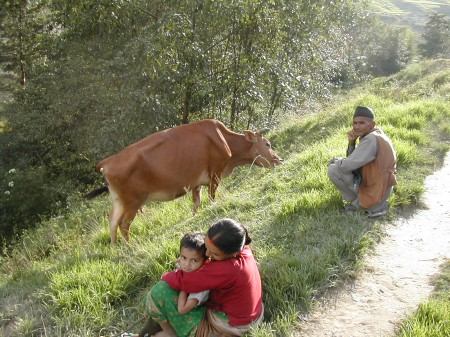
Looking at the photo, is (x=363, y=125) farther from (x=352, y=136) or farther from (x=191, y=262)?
(x=191, y=262)

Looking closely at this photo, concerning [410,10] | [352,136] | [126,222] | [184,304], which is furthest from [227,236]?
[410,10]

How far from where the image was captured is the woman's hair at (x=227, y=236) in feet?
10.6

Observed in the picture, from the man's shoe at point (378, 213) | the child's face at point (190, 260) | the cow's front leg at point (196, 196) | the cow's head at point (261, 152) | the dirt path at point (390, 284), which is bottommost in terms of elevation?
the cow's front leg at point (196, 196)

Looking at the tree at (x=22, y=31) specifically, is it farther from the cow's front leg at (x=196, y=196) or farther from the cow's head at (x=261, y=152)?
the cow's front leg at (x=196, y=196)

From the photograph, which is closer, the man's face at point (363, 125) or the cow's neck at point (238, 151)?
the man's face at point (363, 125)

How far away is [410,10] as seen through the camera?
452 ft

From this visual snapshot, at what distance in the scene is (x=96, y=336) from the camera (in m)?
3.91

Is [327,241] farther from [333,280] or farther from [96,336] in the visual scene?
[96,336]

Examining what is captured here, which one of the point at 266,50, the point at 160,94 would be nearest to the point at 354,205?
the point at 160,94

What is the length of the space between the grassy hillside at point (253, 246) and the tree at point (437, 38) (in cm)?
5207

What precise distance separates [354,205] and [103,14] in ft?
27.4

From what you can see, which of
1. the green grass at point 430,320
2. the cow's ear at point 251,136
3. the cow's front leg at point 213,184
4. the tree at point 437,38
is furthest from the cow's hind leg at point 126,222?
the tree at point 437,38

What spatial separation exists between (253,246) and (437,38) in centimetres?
5860

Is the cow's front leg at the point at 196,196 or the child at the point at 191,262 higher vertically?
the child at the point at 191,262
